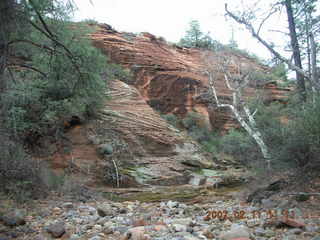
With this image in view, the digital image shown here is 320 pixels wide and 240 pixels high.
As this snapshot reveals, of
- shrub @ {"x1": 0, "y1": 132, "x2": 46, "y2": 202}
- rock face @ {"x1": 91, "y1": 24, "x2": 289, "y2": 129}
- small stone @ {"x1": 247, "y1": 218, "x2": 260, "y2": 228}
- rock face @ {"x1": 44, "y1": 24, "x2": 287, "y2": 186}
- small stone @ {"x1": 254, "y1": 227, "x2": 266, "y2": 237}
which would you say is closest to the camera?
small stone @ {"x1": 254, "y1": 227, "x2": 266, "y2": 237}

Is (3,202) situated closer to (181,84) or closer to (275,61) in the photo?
(275,61)

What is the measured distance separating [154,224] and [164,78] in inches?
654

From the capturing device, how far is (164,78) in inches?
771

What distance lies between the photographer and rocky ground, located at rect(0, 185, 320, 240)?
293cm

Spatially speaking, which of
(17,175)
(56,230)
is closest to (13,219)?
(56,230)

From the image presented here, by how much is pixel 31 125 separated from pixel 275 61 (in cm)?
766

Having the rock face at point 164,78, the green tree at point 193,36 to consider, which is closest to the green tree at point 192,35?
the green tree at point 193,36

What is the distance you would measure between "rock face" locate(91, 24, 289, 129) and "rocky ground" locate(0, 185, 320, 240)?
1461cm

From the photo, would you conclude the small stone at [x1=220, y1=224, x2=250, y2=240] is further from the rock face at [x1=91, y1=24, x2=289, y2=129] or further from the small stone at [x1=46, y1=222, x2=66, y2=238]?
the rock face at [x1=91, y1=24, x2=289, y2=129]

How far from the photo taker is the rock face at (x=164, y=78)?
18656mm

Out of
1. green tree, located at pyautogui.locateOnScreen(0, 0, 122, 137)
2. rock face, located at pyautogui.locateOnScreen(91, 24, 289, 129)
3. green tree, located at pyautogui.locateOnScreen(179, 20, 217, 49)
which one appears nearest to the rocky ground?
green tree, located at pyautogui.locateOnScreen(0, 0, 122, 137)

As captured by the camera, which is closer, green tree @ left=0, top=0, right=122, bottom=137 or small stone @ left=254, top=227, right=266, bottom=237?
small stone @ left=254, top=227, right=266, bottom=237

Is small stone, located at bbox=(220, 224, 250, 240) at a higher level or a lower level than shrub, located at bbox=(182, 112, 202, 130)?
lower

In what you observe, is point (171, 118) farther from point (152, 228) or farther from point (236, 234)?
point (236, 234)
